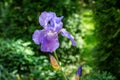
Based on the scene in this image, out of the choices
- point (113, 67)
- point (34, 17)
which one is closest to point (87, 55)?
point (34, 17)

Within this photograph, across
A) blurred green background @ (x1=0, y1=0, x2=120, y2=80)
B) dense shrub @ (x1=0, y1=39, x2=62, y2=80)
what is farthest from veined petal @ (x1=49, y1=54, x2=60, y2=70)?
dense shrub @ (x1=0, y1=39, x2=62, y2=80)

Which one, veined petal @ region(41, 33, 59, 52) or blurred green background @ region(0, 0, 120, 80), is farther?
blurred green background @ region(0, 0, 120, 80)

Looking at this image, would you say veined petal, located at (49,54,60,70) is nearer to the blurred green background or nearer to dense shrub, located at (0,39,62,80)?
the blurred green background

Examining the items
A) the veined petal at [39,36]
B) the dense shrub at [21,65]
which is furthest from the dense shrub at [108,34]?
the veined petal at [39,36]

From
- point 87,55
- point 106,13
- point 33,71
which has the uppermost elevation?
point 106,13

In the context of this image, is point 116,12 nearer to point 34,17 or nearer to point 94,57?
point 94,57

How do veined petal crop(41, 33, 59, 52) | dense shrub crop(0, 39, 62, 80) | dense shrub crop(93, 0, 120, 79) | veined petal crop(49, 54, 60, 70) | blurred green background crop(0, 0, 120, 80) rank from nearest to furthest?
1. veined petal crop(41, 33, 59, 52)
2. veined petal crop(49, 54, 60, 70)
3. dense shrub crop(0, 39, 62, 80)
4. blurred green background crop(0, 0, 120, 80)
5. dense shrub crop(93, 0, 120, 79)

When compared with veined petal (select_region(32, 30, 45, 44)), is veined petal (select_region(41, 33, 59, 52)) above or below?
below

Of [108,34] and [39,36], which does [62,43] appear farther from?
[39,36]
